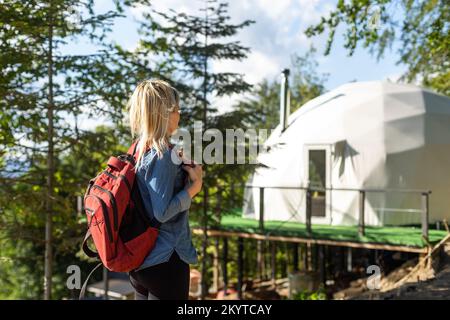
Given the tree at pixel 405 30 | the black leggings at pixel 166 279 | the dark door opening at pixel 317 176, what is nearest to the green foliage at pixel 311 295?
the dark door opening at pixel 317 176

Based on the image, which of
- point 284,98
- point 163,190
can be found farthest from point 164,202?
point 284,98

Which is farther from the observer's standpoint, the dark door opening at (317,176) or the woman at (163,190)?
the dark door opening at (317,176)

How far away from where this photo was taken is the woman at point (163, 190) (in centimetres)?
219

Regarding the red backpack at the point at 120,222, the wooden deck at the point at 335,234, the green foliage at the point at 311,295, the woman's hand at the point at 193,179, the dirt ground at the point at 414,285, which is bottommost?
the green foliage at the point at 311,295

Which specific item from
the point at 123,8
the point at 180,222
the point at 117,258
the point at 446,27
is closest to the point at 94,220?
the point at 117,258

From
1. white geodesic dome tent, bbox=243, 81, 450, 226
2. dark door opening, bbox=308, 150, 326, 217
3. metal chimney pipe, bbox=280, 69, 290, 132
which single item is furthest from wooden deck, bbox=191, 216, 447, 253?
metal chimney pipe, bbox=280, 69, 290, 132

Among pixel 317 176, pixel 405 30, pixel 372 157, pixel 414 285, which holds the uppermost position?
pixel 405 30

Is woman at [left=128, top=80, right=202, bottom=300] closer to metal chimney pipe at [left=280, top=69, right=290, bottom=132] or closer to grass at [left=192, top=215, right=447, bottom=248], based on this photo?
grass at [left=192, top=215, right=447, bottom=248]

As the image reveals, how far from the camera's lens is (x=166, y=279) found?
2.20 m

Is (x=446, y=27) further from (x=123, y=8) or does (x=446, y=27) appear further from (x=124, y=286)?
(x=124, y=286)

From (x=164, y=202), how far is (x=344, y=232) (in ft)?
33.3

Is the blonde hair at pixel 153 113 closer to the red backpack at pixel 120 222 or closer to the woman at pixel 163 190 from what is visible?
the woman at pixel 163 190

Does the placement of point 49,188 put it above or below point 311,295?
above

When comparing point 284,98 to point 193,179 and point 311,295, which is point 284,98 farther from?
point 193,179
